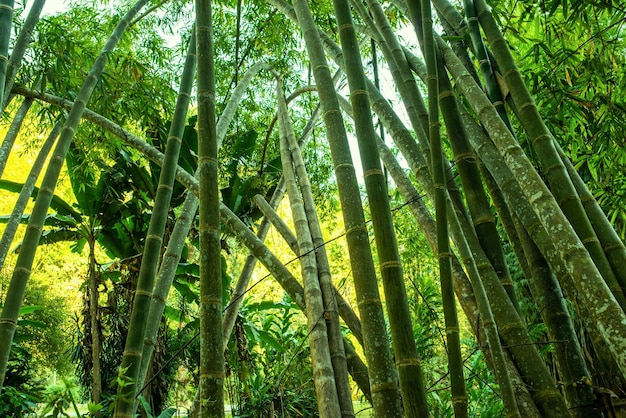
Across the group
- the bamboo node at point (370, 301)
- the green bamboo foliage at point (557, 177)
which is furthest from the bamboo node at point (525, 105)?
the bamboo node at point (370, 301)

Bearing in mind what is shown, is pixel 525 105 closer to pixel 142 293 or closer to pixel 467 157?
pixel 467 157

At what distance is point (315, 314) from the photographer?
261 centimetres

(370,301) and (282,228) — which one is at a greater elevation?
(282,228)

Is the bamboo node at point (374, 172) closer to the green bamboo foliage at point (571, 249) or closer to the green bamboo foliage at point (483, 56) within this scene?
the green bamboo foliage at point (571, 249)

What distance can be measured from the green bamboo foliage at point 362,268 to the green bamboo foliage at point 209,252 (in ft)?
1.25

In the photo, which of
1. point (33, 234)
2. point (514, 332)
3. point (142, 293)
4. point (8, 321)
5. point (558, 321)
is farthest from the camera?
point (33, 234)

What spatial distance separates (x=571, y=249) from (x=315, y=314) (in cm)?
144

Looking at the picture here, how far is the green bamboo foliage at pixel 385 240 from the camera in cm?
132

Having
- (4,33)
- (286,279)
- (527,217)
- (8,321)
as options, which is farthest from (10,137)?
(527,217)

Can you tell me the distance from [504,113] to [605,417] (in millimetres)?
1134

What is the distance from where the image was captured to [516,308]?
1837mm

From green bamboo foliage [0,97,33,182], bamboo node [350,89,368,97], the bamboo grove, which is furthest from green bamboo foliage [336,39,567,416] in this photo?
green bamboo foliage [0,97,33,182]

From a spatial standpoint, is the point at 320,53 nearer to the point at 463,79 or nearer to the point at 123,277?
the point at 463,79

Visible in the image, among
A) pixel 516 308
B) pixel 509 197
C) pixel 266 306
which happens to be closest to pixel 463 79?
pixel 509 197
